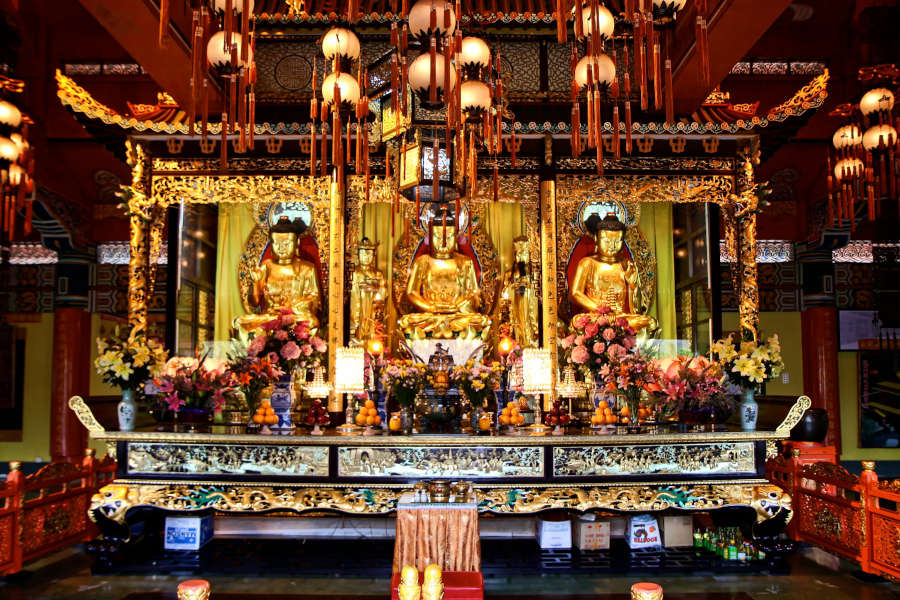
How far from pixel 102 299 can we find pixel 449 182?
544 centimetres

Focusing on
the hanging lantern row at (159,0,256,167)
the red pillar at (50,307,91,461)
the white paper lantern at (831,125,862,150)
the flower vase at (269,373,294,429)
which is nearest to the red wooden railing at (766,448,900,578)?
the white paper lantern at (831,125,862,150)

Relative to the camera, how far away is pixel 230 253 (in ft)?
21.4

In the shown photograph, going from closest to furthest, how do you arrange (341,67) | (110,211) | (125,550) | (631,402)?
(341,67) < (125,550) < (631,402) < (110,211)

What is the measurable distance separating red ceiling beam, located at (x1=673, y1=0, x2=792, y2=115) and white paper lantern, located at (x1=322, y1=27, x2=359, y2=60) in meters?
1.79

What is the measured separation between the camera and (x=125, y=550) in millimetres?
4496

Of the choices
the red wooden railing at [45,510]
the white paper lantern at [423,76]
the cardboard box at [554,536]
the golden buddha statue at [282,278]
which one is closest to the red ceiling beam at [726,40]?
the white paper lantern at [423,76]

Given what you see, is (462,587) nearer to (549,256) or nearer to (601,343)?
(601,343)

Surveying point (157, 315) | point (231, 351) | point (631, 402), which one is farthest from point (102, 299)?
point (631, 402)

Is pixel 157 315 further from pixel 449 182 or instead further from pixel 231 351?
pixel 449 182

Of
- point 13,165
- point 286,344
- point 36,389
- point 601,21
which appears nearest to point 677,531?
point 286,344

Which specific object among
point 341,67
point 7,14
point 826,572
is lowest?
point 826,572

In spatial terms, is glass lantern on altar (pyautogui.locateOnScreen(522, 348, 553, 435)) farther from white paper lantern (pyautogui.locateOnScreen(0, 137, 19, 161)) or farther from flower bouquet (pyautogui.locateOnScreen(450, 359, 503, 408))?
white paper lantern (pyautogui.locateOnScreen(0, 137, 19, 161))

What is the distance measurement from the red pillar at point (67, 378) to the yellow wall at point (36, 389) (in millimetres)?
883

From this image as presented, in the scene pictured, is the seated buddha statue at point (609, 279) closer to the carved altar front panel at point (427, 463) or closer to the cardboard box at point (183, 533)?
the carved altar front panel at point (427, 463)
